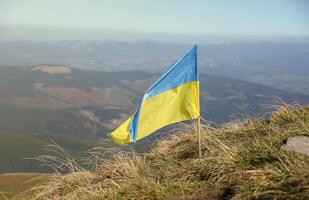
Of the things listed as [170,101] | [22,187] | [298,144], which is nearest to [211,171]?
[298,144]

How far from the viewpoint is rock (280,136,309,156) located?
6.99 meters

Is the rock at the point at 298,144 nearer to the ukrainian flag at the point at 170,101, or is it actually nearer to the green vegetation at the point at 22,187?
the ukrainian flag at the point at 170,101

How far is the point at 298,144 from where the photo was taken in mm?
7258

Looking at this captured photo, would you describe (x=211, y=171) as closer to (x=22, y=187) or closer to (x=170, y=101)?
(x=170, y=101)

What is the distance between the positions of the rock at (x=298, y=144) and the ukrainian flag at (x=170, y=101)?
1686 mm

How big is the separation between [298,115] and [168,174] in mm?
3774

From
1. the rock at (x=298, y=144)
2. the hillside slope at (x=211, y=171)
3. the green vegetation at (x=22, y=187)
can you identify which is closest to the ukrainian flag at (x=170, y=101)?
the hillside slope at (x=211, y=171)

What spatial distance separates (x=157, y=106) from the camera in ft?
27.6

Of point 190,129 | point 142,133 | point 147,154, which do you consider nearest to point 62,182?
point 147,154

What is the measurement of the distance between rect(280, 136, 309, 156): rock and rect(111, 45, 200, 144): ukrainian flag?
169 cm

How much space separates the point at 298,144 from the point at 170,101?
241 cm

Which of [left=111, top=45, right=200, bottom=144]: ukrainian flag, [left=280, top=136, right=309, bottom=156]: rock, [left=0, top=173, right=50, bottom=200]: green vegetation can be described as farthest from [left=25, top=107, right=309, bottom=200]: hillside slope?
[left=0, top=173, right=50, bottom=200]: green vegetation

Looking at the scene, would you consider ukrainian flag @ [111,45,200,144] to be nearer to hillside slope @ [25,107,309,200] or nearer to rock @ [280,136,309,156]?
hillside slope @ [25,107,309,200]

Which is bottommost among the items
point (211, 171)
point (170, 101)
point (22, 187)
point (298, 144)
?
point (22, 187)
